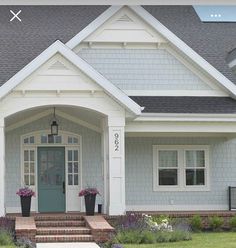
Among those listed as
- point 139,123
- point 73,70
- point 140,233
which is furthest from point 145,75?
point 140,233

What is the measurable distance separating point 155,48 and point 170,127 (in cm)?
320

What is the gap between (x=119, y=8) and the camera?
70.6ft

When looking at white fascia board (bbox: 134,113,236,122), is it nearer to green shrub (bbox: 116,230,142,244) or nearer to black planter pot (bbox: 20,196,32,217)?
black planter pot (bbox: 20,196,32,217)

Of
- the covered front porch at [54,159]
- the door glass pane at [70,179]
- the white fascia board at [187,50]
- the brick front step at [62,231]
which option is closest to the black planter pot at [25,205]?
the brick front step at [62,231]

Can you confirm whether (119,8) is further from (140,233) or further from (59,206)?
(140,233)

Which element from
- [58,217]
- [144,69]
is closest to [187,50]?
[144,69]

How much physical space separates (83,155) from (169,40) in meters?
4.86

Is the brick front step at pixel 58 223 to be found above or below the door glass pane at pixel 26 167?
below

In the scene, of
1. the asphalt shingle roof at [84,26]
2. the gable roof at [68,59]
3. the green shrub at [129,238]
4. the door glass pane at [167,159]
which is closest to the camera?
the green shrub at [129,238]

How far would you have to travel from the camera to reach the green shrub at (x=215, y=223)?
62.7 feet

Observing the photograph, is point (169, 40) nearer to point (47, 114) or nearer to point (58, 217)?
point (47, 114)

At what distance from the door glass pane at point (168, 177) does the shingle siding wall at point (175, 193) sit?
363 mm

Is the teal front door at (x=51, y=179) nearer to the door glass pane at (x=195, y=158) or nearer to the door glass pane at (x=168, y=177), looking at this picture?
the door glass pane at (x=168, y=177)

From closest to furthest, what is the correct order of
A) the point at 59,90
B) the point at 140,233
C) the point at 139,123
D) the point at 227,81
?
the point at 140,233, the point at 59,90, the point at 139,123, the point at 227,81
